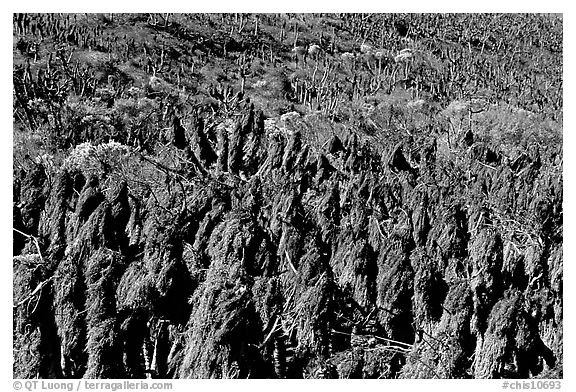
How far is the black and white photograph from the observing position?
→ 7.95 m

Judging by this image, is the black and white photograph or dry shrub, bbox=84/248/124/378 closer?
dry shrub, bbox=84/248/124/378

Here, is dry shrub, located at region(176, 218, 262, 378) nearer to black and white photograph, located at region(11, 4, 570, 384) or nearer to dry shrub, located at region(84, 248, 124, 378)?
black and white photograph, located at region(11, 4, 570, 384)

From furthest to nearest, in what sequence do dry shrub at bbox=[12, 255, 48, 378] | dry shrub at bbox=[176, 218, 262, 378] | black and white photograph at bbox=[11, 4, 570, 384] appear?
black and white photograph at bbox=[11, 4, 570, 384], dry shrub at bbox=[12, 255, 48, 378], dry shrub at bbox=[176, 218, 262, 378]

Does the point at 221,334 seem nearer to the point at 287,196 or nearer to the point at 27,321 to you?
the point at 27,321

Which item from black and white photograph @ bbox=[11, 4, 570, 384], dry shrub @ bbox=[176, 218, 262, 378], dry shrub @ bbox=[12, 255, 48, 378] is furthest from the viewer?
black and white photograph @ bbox=[11, 4, 570, 384]

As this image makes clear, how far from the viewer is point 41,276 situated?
8.02 meters

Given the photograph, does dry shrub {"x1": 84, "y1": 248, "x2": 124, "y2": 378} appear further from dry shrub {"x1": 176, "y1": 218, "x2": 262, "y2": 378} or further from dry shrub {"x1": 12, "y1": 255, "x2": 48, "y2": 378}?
dry shrub {"x1": 176, "y1": 218, "x2": 262, "y2": 378}

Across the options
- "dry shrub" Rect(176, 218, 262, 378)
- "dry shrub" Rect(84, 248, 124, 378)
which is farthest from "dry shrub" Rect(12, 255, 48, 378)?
"dry shrub" Rect(176, 218, 262, 378)

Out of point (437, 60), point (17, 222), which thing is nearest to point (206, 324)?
point (17, 222)

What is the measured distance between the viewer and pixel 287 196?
1179 centimetres

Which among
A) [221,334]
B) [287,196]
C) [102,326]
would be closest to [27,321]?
[102,326]

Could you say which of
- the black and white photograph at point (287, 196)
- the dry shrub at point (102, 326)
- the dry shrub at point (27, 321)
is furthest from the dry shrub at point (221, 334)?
the dry shrub at point (27, 321)

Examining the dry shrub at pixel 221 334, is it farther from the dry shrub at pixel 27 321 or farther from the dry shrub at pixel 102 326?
the dry shrub at pixel 27 321

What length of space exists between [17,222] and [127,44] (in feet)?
24.1
